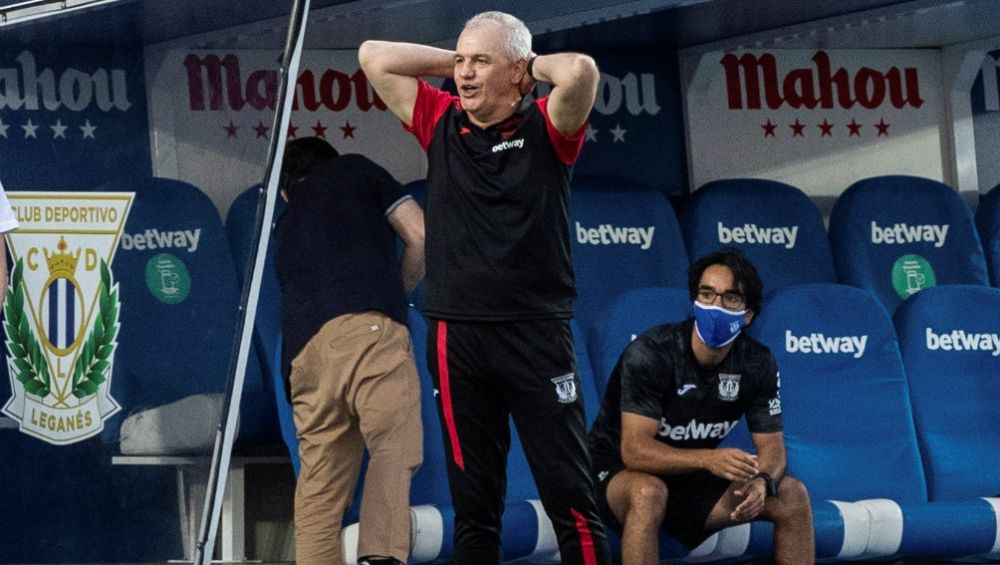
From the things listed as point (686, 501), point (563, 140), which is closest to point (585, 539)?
point (563, 140)

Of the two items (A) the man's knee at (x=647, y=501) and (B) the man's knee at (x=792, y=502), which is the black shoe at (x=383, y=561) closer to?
(A) the man's knee at (x=647, y=501)

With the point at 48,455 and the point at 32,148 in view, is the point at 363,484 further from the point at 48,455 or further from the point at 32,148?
the point at 32,148

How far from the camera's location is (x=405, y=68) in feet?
12.3

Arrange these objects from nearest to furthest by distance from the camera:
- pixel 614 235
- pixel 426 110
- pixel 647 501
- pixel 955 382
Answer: pixel 426 110 < pixel 647 501 < pixel 955 382 < pixel 614 235

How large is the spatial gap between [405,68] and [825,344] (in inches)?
85.3

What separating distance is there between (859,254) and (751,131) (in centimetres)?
71

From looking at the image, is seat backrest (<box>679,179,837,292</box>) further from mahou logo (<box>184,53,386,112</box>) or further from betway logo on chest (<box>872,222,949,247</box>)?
mahou logo (<box>184,53,386,112</box>)

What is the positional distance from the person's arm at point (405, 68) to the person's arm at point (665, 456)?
1.30m

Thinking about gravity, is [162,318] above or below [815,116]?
below

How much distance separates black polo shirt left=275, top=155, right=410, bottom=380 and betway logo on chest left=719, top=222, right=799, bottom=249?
5.08ft

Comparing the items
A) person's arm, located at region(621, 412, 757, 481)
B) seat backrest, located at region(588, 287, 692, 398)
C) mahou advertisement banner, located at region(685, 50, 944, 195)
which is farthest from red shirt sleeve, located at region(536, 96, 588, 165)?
mahou advertisement banner, located at region(685, 50, 944, 195)

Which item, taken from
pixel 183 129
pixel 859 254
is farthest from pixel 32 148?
pixel 859 254

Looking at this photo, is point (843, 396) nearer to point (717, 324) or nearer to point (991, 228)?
point (717, 324)

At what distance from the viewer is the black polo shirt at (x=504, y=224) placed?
3520mm
